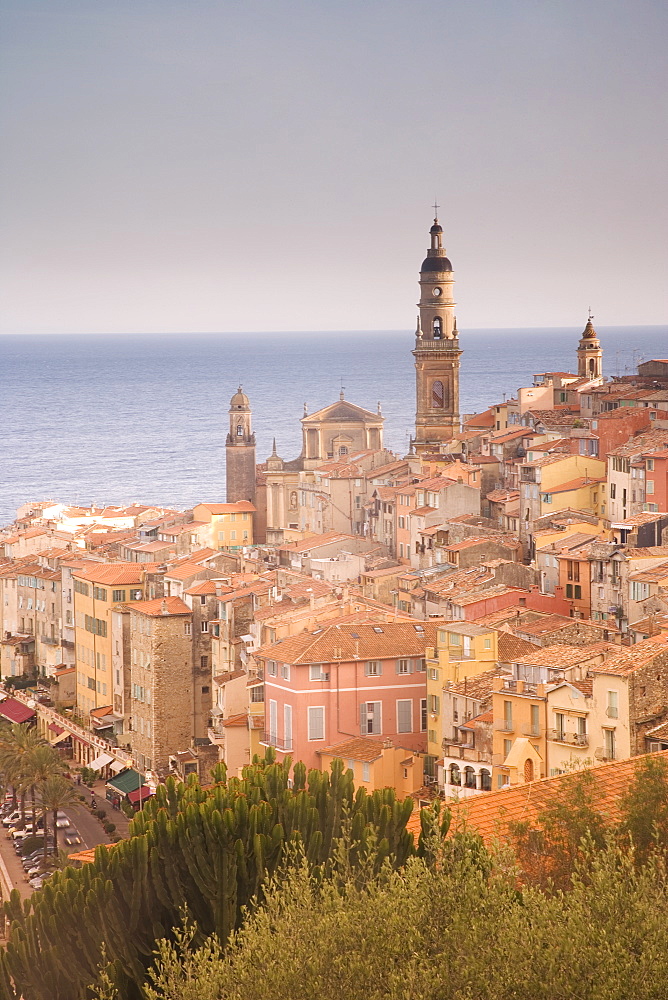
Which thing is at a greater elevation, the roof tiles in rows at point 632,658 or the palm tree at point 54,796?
the roof tiles in rows at point 632,658

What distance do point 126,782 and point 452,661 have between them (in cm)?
1226

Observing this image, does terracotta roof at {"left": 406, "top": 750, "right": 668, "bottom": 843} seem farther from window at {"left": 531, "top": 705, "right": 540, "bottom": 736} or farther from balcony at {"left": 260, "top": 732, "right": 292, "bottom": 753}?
balcony at {"left": 260, "top": 732, "right": 292, "bottom": 753}

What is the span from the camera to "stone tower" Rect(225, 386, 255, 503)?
63906mm

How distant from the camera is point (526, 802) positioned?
20078 mm

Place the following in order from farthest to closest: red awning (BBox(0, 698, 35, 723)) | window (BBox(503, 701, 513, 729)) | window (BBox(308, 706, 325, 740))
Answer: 1. red awning (BBox(0, 698, 35, 723))
2. window (BBox(308, 706, 325, 740))
3. window (BBox(503, 701, 513, 729))

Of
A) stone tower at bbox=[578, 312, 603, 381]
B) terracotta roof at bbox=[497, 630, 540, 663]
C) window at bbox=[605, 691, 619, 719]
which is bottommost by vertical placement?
terracotta roof at bbox=[497, 630, 540, 663]

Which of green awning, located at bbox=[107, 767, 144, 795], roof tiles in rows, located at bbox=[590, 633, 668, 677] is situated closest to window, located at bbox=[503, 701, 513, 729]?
roof tiles in rows, located at bbox=[590, 633, 668, 677]

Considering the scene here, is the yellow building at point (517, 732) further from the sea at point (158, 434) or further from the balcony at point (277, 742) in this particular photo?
the sea at point (158, 434)

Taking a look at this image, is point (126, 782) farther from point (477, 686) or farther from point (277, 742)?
point (477, 686)

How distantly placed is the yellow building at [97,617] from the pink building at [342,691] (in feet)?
43.3

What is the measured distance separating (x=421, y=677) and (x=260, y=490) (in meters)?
29.7

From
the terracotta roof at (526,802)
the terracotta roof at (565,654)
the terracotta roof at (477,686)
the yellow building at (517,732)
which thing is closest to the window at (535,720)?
the yellow building at (517,732)

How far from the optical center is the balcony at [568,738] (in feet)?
88.9

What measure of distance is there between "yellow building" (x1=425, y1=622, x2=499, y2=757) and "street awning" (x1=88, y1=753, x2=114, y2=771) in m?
13.4
